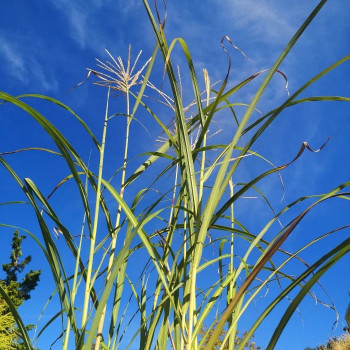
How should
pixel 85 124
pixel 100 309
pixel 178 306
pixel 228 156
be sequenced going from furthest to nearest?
pixel 85 124, pixel 178 306, pixel 228 156, pixel 100 309

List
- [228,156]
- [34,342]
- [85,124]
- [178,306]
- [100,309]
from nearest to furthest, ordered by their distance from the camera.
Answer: [100,309] → [228,156] → [178,306] → [34,342] → [85,124]

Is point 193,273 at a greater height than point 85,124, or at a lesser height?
lesser

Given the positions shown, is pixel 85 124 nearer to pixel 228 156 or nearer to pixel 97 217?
pixel 97 217

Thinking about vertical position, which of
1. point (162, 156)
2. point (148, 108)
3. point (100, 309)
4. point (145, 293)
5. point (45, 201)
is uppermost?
point (148, 108)

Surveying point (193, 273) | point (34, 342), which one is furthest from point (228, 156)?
point (34, 342)

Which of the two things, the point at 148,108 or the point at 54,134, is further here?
the point at 148,108

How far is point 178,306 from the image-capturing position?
0.97 m

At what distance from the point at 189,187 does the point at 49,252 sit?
372 millimetres

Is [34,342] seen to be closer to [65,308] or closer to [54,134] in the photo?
[65,308]

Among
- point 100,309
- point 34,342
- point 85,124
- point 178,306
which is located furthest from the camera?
point 85,124

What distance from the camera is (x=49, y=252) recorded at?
100cm

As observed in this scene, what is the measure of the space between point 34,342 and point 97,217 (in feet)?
1.24

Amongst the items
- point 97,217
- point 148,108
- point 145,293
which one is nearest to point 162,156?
point 148,108

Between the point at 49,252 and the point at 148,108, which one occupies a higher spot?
the point at 148,108
